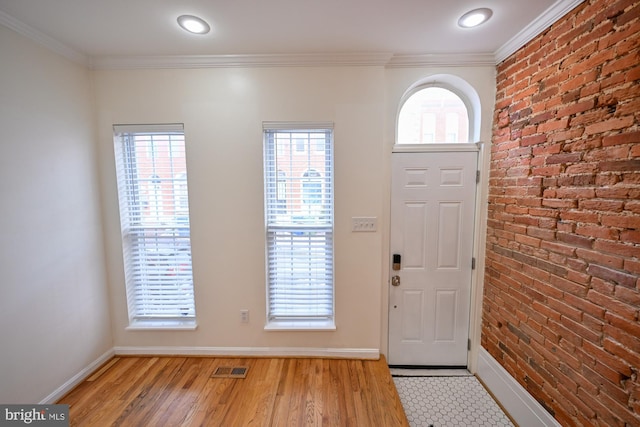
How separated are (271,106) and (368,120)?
2.69ft

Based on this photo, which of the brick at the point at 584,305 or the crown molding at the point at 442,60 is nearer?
the brick at the point at 584,305

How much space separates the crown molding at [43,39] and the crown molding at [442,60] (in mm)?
2478

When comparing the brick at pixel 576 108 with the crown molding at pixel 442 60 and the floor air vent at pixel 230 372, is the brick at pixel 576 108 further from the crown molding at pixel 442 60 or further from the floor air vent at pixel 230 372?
the floor air vent at pixel 230 372

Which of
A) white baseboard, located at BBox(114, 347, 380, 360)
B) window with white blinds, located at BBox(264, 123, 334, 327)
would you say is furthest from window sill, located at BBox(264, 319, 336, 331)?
white baseboard, located at BBox(114, 347, 380, 360)

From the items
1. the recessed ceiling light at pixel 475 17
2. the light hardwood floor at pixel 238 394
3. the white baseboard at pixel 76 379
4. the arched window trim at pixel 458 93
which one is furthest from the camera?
the arched window trim at pixel 458 93

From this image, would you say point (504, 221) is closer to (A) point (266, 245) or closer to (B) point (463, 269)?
(B) point (463, 269)

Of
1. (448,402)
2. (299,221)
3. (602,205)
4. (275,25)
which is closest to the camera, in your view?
(602,205)

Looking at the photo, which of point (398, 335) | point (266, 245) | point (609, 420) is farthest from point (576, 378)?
point (266, 245)

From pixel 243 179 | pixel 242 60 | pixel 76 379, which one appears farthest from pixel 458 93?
pixel 76 379

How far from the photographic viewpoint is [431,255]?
2076mm

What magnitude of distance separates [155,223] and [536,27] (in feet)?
10.7

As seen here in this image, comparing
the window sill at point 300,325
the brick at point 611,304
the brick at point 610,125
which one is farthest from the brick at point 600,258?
the window sill at point 300,325

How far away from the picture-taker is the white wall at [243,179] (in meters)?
1.91

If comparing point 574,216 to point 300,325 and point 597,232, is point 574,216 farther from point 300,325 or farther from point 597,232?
point 300,325
